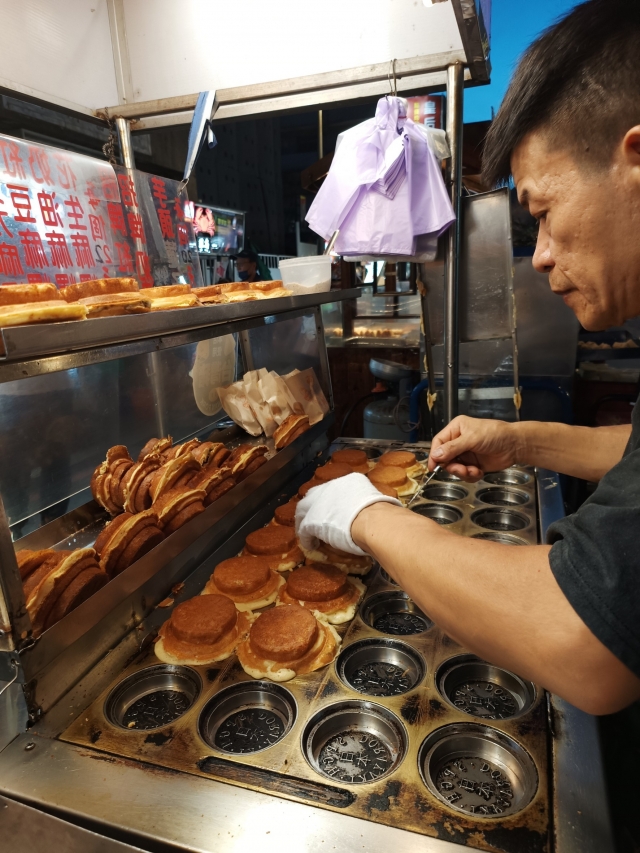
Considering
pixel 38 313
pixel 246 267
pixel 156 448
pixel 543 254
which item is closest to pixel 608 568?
pixel 543 254

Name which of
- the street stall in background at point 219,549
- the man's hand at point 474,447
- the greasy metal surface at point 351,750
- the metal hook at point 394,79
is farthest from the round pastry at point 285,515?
the metal hook at point 394,79

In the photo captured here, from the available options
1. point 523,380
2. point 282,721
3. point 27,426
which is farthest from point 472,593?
point 523,380

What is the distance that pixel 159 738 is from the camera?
1.40m

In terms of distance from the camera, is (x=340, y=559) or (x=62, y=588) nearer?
(x=62, y=588)

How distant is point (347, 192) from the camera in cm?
320

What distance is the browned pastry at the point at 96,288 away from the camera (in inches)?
66.4

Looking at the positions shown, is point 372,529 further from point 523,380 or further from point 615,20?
point 523,380

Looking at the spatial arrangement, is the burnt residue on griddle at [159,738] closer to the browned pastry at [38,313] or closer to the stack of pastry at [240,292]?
the browned pastry at [38,313]

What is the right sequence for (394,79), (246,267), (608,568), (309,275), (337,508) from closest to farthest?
(608,568) → (337,508) → (309,275) → (394,79) → (246,267)

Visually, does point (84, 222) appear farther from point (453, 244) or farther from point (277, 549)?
point (453, 244)

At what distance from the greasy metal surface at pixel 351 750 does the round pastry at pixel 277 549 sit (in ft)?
1.91

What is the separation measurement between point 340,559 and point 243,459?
0.78 m

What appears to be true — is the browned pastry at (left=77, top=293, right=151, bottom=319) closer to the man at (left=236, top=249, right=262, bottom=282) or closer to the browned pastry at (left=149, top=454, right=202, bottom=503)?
the browned pastry at (left=149, top=454, right=202, bottom=503)

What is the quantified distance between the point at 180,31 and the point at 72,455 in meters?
2.93
